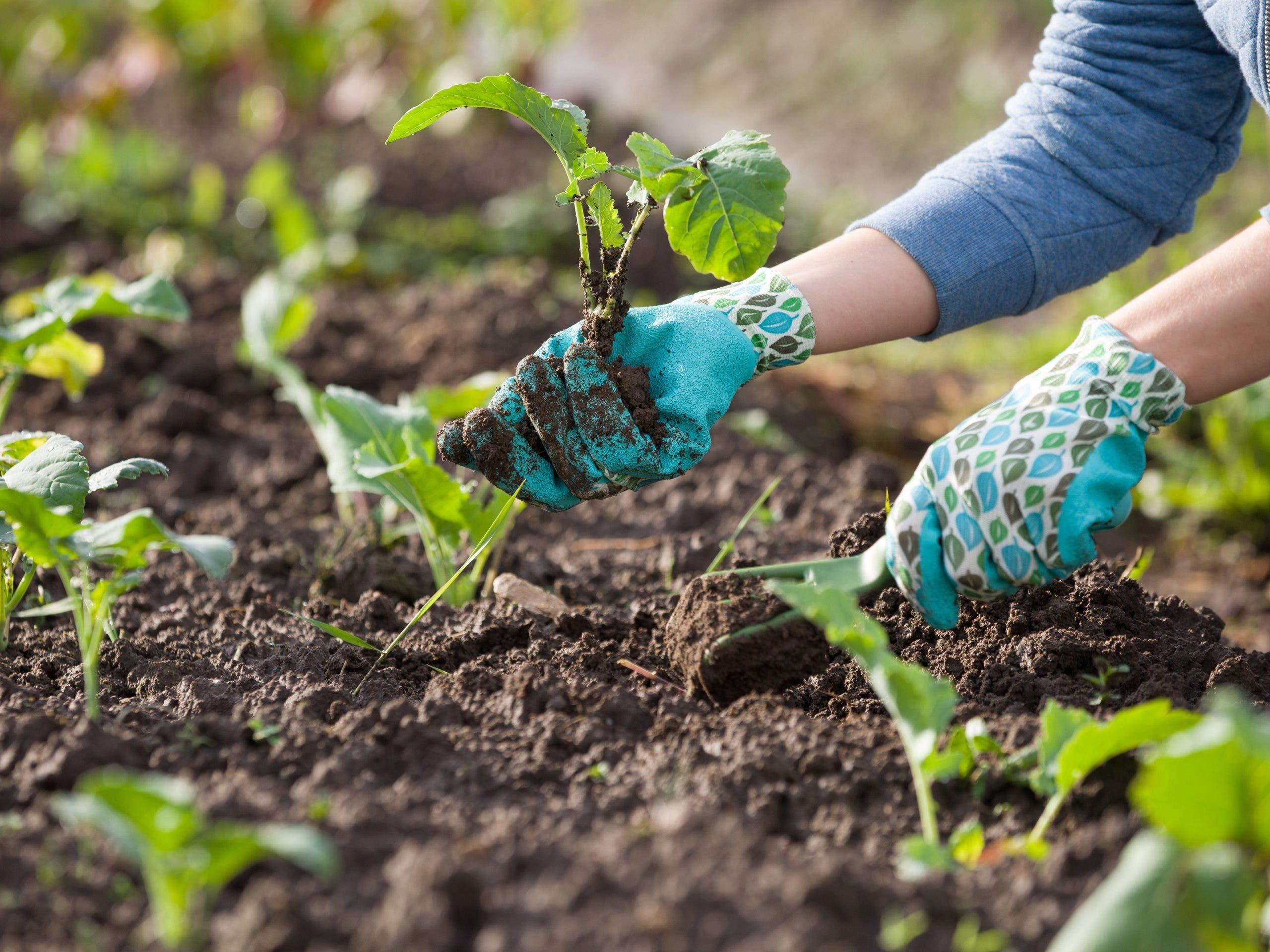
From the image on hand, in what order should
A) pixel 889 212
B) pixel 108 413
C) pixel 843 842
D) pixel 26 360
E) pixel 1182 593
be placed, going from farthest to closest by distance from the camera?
pixel 108 413, pixel 1182 593, pixel 26 360, pixel 889 212, pixel 843 842

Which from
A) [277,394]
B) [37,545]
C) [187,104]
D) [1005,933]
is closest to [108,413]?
[277,394]

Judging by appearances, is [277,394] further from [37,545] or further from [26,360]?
[37,545]

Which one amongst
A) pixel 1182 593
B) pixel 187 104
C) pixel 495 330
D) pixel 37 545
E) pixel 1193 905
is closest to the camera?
pixel 1193 905

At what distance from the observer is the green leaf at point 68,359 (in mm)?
2381

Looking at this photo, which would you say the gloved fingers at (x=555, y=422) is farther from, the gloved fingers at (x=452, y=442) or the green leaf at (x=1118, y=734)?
the green leaf at (x=1118, y=734)

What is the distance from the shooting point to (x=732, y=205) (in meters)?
1.43

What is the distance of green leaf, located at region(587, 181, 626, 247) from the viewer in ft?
4.75

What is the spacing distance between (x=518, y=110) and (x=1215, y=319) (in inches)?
34.7

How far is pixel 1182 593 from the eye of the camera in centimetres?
279

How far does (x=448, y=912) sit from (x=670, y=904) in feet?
0.59

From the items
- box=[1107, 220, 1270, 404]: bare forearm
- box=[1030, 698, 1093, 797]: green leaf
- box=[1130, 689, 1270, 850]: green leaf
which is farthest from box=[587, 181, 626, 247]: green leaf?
box=[1130, 689, 1270, 850]: green leaf

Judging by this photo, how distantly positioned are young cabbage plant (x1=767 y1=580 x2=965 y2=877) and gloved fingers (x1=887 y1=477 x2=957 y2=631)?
267 millimetres

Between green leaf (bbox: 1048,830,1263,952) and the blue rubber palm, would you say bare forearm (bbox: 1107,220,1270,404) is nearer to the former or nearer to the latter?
the blue rubber palm

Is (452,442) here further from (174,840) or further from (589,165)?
(174,840)
